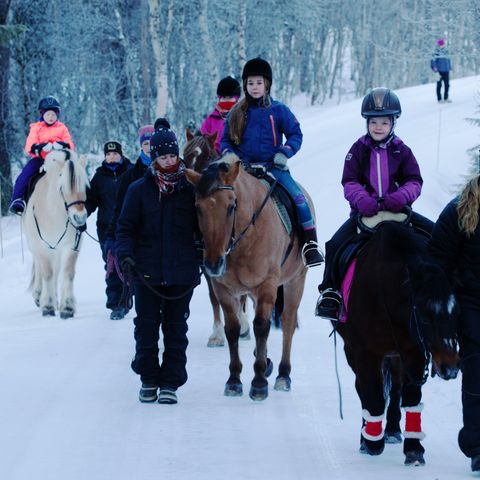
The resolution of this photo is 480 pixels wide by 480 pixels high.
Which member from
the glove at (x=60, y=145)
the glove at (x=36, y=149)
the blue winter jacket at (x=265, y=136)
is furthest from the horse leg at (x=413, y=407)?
the glove at (x=36, y=149)

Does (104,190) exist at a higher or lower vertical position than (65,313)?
higher

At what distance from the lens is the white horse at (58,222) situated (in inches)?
479

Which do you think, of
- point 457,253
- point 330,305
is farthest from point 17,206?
point 457,253

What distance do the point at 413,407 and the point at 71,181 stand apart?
726 cm

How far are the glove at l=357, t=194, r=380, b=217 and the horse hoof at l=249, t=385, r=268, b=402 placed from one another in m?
2.06

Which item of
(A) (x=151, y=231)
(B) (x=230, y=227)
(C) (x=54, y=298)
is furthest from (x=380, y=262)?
(C) (x=54, y=298)

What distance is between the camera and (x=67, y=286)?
478 inches

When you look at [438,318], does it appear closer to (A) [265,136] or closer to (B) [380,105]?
(B) [380,105]

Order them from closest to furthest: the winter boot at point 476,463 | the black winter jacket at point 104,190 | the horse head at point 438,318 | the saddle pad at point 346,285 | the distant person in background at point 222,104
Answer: the horse head at point 438,318 < the winter boot at point 476,463 < the saddle pad at point 346,285 < the distant person in background at point 222,104 < the black winter jacket at point 104,190

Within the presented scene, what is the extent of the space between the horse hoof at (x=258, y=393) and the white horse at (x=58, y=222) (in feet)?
15.9

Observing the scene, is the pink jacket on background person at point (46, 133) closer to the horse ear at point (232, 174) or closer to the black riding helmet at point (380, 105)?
the horse ear at point (232, 174)

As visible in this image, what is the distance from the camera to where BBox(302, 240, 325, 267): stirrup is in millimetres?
8477

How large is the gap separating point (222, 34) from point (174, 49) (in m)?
4.72

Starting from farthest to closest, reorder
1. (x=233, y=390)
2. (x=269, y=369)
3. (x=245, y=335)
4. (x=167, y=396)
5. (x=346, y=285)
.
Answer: (x=245, y=335), (x=269, y=369), (x=233, y=390), (x=167, y=396), (x=346, y=285)
